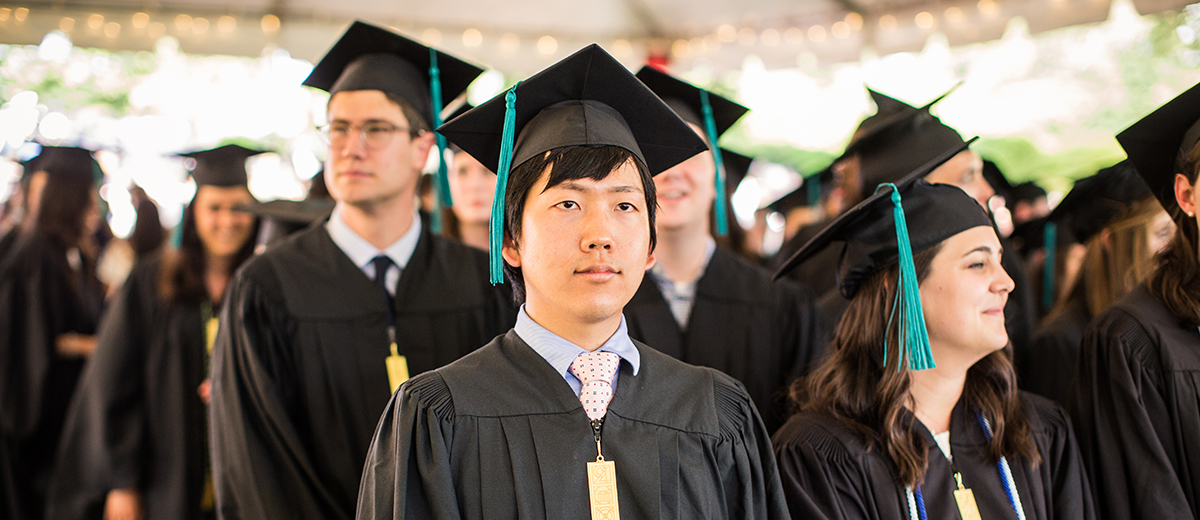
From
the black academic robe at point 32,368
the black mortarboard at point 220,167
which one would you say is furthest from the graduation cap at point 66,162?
the black mortarboard at point 220,167

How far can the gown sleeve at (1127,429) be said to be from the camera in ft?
7.70

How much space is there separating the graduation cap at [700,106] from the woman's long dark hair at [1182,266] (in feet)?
4.27

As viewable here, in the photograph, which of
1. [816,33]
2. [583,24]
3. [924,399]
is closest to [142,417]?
[924,399]

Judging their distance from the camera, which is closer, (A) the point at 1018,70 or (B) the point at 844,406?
(B) the point at 844,406

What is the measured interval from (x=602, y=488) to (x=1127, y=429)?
5.33ft

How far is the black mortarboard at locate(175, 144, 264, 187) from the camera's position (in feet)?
13.6

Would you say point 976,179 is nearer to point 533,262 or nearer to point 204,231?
point 533,262

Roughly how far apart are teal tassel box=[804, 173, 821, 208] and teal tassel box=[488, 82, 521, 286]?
12.5ft

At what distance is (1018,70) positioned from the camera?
29.9 ft

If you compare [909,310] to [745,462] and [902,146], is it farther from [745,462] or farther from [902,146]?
[902,146]

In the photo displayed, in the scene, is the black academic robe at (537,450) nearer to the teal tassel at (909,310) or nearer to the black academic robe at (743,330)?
the teal tassel at (909,310)

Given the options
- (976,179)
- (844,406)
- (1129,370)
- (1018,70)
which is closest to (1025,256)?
(976,179)

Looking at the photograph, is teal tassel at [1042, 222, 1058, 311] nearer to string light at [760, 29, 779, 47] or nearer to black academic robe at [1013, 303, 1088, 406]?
black academic robe at [1013, 303, 1088, 406]

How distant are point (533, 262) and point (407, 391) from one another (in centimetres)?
36
